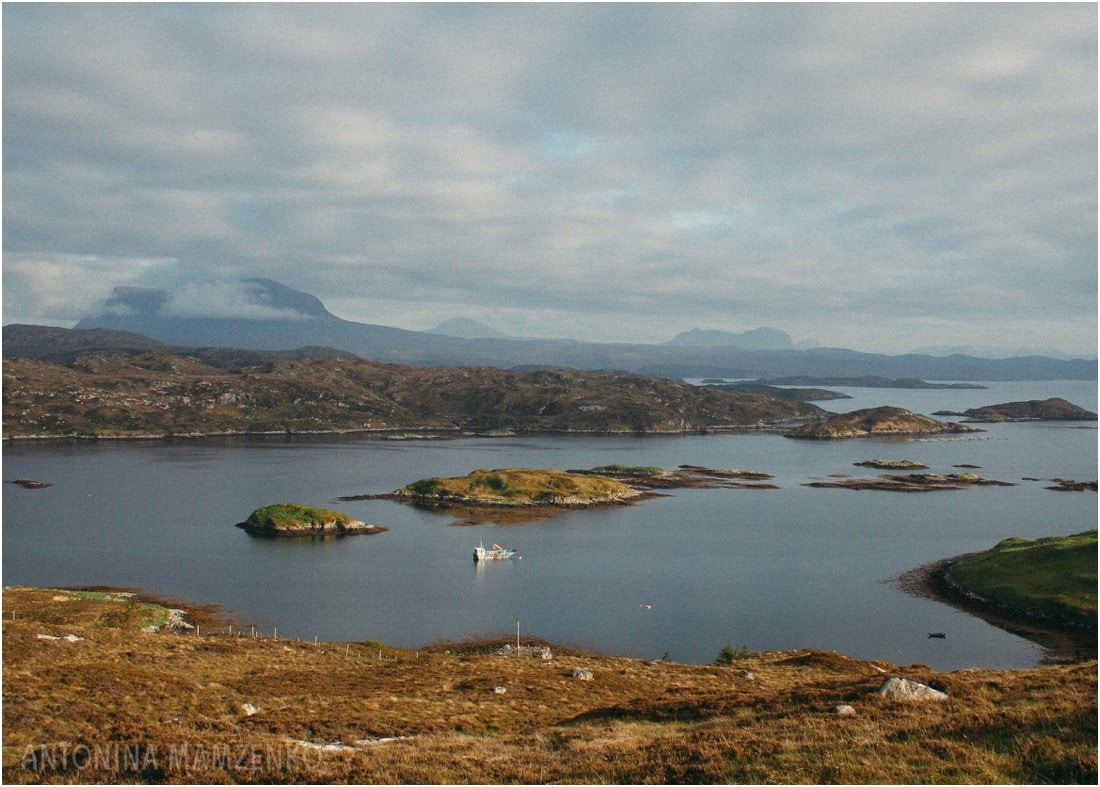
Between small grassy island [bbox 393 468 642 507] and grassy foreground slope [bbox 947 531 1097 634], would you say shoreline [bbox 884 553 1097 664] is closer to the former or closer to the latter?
grassy foreground slope [bbox 947 531 1097 634]

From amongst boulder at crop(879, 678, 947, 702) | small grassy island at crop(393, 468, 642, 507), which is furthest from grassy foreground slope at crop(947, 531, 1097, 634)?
small grassy island at crop(393, 468, 642, 507)

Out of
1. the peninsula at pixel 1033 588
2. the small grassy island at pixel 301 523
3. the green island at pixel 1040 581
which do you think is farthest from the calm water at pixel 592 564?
the green island at pixel 1040 581

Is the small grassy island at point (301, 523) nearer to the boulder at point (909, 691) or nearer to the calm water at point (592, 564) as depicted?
the calm water at point (592, 564)

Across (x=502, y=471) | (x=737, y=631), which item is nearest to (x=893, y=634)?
(x=737, y=631)

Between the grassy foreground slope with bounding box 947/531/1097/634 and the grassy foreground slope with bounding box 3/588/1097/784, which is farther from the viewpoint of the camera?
the grassy foreground slope with bounding box 947/531/1097/634

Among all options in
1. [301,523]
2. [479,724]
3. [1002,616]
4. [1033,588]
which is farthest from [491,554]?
[479,724]

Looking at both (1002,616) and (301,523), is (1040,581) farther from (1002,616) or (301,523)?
→ (301,523)
